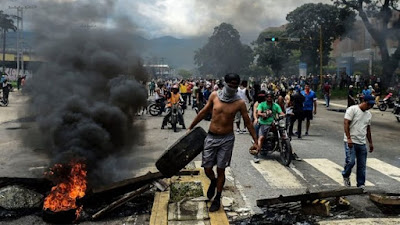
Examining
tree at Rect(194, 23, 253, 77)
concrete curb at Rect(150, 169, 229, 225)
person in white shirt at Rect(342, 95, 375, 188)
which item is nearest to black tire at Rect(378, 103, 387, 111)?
person in white shirt at Rect(342, 95, 375, 188)

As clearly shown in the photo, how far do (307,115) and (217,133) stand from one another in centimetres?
756

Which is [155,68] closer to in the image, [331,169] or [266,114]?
[266,114]

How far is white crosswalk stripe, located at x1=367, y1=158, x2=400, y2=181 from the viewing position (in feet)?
24.2

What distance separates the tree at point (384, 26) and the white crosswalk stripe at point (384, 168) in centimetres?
2555

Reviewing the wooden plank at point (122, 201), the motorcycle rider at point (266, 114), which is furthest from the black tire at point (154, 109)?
the wooden plank at point (122, 201)

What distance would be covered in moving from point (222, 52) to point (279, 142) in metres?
76.0

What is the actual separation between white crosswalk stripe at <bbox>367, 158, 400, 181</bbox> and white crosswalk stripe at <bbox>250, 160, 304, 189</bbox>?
1.90m

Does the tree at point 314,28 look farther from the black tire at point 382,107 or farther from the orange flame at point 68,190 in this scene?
the orange flame at point 68,190

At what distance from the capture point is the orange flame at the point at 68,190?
16.8 feet

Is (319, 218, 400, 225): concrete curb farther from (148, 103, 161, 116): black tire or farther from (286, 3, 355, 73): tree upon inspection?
(286, 3, 355, 73): tree

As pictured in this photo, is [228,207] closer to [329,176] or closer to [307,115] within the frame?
[329,176]

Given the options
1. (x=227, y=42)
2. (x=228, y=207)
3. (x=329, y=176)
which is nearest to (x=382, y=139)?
(x=329, y=176)

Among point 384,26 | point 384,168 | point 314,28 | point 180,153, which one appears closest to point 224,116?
point 180,153

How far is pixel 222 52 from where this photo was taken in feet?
273
